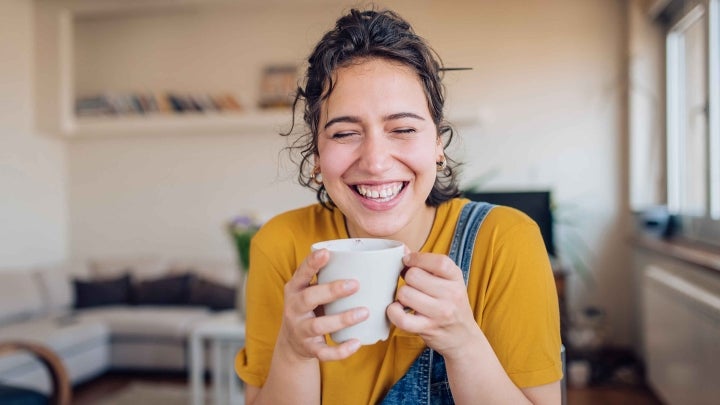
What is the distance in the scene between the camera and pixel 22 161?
4441 mm

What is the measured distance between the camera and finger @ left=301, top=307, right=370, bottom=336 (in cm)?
62

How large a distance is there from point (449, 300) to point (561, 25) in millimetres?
4073

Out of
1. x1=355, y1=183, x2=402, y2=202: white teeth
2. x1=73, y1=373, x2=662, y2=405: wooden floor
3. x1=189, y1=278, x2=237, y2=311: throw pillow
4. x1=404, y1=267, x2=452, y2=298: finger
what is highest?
x1=355, y1=183, x2=402, y2=202: white teeth

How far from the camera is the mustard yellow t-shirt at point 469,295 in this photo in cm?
79

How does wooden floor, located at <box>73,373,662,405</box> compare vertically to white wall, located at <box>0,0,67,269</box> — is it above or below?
below

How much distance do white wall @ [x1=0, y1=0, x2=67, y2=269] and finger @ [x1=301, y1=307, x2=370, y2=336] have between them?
14.7 ft

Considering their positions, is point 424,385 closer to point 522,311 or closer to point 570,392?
point 522,311

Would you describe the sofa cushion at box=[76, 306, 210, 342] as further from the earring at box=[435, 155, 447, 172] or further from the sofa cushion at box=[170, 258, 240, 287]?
the earring at box=[435, 155, 447, 172]

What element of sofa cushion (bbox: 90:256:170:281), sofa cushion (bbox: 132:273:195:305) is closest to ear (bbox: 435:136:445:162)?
sofa cushion (bbox: 132:273:195:305)

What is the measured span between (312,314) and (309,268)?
62mm

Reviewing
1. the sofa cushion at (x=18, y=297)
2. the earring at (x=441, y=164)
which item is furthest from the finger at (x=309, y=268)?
the sofa cushion at (x=18, y=297)

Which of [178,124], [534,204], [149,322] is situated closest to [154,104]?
[178,124]

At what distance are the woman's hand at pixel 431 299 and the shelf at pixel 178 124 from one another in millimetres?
3735

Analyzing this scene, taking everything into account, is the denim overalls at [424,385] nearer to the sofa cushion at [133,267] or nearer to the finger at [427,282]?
the finger at [427,282]
